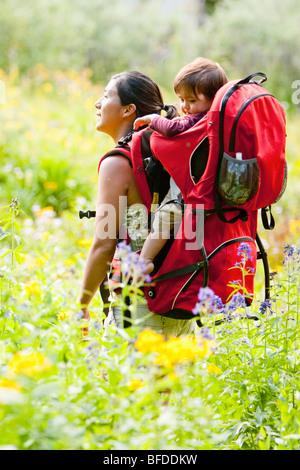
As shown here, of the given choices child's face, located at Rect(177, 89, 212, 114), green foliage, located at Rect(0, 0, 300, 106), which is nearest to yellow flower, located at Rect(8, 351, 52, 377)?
child's face, located at Rect(177, 89, 212, 114)

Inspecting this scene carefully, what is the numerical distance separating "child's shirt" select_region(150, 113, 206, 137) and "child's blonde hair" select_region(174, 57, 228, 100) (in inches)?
5.7

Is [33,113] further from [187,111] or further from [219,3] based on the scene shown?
[219,3]

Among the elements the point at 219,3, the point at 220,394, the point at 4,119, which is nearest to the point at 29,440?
the point at 220,394

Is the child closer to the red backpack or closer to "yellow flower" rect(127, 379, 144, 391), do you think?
the red backpack

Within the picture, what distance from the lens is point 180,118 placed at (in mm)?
2664

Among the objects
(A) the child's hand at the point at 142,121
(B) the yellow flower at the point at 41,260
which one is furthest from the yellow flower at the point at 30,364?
(B) the yellow flower at the point at 41,260

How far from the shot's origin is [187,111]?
9.06 ft

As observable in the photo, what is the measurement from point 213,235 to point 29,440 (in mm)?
1223

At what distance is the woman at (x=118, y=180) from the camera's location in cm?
267

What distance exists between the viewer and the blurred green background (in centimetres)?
695

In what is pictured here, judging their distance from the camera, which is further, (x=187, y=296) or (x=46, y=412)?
(x=187, y=296)
